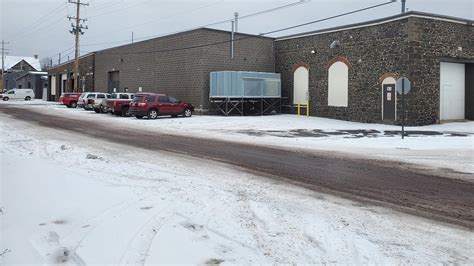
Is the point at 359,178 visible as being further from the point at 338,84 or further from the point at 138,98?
the point at 138,98

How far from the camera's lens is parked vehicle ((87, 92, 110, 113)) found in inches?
1360

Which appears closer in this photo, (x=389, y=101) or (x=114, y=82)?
(x=389, y=101)

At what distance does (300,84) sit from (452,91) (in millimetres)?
10514

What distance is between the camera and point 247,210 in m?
6.39

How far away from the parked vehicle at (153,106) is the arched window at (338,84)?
10351 mm

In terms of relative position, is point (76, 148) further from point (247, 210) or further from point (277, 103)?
point (277, 103)

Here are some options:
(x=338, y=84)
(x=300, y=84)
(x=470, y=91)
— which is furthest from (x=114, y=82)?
(x=470, y=91)

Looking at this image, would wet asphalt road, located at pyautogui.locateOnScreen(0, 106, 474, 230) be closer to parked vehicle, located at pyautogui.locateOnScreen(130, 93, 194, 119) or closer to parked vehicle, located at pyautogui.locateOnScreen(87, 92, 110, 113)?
parked vehicle, located at pyautogui.locateOnScreen(130, 93, 194, 119)

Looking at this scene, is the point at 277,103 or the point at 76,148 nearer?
the point at 76,148

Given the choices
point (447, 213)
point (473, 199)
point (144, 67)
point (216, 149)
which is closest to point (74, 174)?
point (216, 149)

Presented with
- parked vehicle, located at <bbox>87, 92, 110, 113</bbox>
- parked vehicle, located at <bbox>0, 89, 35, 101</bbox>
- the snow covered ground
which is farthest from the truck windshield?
parked vehicle, located at <bbox>0, 89, 35, 101</bbox>

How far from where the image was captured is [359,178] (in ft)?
30.6

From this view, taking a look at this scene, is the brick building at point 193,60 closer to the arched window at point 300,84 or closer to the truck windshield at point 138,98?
the arched window at point 300,84

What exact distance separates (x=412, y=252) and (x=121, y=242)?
3234mm
